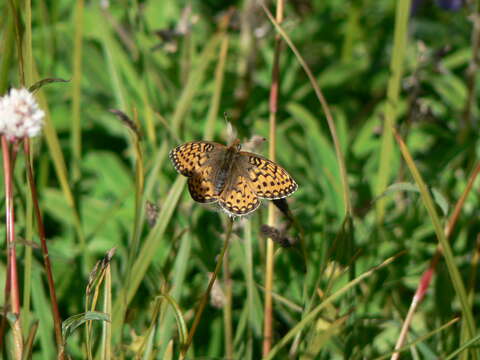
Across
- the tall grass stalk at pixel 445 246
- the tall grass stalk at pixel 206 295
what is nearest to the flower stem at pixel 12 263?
the tall grass stalk at pixel 206 295

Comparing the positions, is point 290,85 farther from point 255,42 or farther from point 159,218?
point 159,218

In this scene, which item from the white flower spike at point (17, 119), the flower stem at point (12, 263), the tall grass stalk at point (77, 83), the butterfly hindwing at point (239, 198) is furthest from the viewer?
the tall grass stalk at point (77, 83)

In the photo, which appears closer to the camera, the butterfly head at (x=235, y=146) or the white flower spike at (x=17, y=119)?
the white flower spike at (x=17, y=119)

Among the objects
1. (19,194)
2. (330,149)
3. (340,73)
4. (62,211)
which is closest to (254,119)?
(330,149)

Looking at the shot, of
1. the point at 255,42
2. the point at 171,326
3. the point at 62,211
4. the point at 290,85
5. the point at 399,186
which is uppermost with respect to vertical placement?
the point at 255,42

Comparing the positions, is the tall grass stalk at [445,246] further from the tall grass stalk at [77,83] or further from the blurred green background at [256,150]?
the tall grass stalk at [77,83]

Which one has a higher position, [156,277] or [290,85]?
[290,85]

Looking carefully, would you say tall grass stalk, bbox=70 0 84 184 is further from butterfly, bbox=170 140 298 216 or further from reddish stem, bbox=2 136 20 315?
reddish stem, bbox=2 136 20 315

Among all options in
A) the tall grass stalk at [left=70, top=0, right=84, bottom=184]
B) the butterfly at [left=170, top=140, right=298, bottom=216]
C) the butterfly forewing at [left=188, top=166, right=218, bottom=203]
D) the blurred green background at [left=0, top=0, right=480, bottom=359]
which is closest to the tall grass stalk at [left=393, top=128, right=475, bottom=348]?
→ the blurred green background at [left=0, top=0, right=480, bottom=359]
